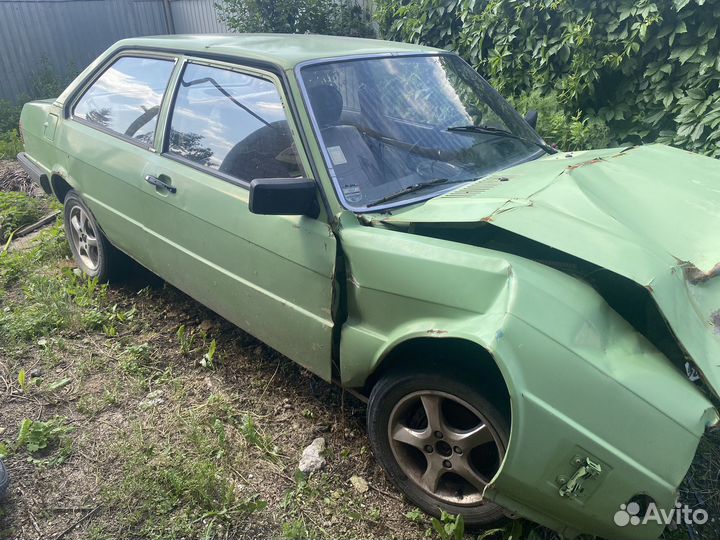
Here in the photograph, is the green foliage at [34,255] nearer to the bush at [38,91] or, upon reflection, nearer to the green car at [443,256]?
the green car at [443,256]

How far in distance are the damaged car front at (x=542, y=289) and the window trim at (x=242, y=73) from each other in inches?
3.9

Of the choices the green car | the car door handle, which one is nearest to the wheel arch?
the green car

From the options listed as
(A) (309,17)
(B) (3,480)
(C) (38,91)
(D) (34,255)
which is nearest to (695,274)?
(B) (3,480)

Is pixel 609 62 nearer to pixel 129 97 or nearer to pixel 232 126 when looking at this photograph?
pixel 232 126

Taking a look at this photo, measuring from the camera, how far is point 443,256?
2.06 meters

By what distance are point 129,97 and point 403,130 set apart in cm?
192

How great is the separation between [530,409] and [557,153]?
1.87 metres

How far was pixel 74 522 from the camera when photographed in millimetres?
2389

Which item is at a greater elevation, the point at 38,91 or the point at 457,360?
the point at 457,360

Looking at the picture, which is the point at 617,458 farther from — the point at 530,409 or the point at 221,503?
the point at 221,503

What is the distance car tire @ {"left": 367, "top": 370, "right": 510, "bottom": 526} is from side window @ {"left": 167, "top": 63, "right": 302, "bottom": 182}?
1083 mm

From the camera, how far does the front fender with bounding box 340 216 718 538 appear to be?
1.74 meters

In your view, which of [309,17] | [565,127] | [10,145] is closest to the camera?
[565,127]

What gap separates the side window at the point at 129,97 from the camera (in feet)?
11.0
